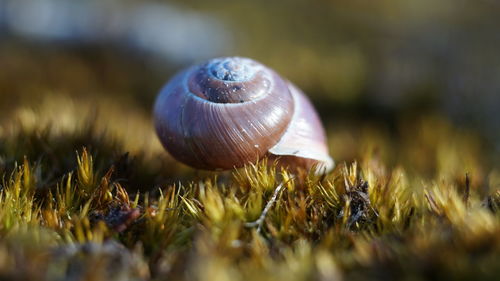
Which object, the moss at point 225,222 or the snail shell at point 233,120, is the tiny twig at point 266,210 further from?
the snail shell at point 233,120

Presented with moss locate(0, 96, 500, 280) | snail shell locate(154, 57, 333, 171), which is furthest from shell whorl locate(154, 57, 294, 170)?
moss locate(0, 96, 500, 280)

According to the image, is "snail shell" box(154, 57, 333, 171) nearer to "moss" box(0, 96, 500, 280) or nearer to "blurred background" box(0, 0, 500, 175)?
"moss" box(0, 96, 500, 280)

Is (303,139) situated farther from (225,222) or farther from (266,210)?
(225,222)

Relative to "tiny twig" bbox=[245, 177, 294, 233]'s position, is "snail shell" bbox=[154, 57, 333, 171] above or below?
above

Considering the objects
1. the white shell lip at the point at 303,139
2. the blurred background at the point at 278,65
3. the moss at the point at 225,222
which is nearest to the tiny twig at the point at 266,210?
the moss at the point at 225,222

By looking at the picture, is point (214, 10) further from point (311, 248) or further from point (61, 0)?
point (311, 248)

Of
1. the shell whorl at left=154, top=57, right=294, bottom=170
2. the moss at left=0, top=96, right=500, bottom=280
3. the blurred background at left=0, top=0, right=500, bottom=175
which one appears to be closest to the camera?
the moss at left=0, top=96, right=500, bottom=280

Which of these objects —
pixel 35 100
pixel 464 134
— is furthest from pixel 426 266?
pixel 35 100
